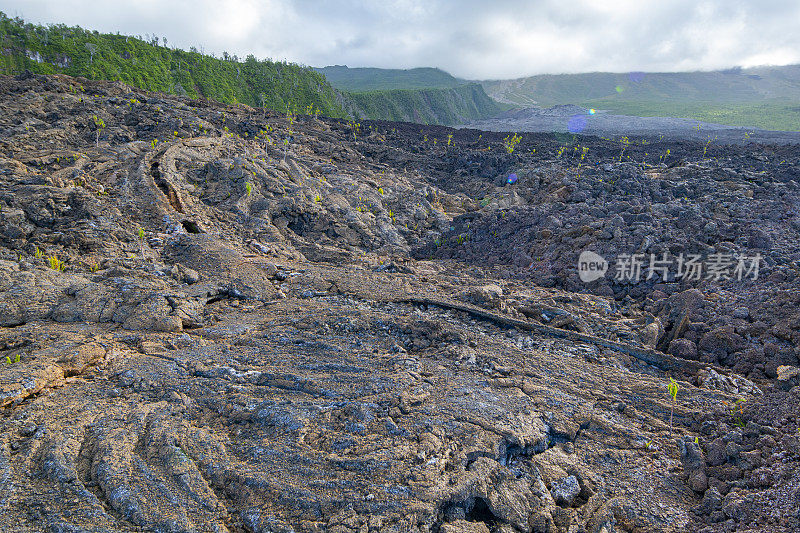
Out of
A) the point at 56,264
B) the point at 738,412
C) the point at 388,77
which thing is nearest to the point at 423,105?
the point at 388,77

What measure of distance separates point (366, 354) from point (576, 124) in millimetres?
41991

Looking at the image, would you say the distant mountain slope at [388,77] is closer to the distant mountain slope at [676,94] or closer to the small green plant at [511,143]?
the distant mountain slope at [676,94]

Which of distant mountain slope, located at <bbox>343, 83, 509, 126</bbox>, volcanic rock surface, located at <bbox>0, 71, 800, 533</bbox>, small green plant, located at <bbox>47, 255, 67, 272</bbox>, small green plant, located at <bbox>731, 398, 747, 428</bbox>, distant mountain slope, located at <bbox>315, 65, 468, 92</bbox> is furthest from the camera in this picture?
distant mountain slope, located at <bbox>315, 65, 468, 92</bbox>

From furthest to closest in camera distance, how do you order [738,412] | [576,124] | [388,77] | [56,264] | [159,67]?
[388,77] → [576,124] → [159,67] → [56,264] → [738,412]

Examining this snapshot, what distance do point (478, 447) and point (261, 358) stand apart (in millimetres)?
2689

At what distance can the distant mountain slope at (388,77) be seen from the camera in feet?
276

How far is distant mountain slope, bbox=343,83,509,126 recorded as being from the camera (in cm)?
4244

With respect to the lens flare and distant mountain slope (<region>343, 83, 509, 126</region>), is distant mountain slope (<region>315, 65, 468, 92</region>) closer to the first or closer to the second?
distant mountain slope (<region>343, 83, 509, 126</region>)

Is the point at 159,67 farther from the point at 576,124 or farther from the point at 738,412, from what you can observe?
the point at 576,124

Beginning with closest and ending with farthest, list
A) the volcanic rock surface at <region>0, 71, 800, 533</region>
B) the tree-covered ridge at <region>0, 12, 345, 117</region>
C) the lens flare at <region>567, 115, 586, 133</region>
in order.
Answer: the volcanic rock surface at <region>0, 71, 800, 533</region> < the tree-covered ridge at <region>0, 12, 345, 117</region> < the lens flare at <region>567, 115, 586, 133</region>

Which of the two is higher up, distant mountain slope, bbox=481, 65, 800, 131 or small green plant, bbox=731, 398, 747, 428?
distant mountain slope, bbox=481, 65, 800, 131

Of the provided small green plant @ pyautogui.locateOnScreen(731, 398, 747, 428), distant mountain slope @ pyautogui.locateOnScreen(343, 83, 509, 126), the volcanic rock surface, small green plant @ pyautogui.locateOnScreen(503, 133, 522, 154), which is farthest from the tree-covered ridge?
small green plant @ pyautogui.locateOnScreen(731, 398, 747, 428)

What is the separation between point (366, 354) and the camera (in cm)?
515

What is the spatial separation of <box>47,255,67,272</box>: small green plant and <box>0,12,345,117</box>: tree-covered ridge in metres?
21.0
